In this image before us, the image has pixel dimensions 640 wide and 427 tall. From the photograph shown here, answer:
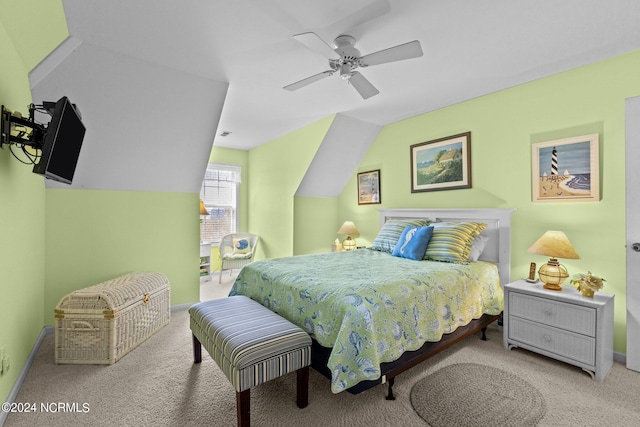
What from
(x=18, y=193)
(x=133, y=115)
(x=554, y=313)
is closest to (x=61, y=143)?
(x=18, y=193)

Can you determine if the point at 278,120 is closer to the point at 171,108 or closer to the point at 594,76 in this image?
the point at 171,108

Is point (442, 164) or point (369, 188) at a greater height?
point (442, 164)

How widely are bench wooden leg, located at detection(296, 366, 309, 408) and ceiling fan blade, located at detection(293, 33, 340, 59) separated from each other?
82.8 inches

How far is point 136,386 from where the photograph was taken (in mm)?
2094

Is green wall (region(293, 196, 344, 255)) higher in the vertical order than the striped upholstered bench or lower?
higher

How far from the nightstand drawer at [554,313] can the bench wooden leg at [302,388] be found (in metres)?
1.96

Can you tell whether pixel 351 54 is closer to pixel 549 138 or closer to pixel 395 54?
pixel 395 54

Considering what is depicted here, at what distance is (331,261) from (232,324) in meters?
1.34

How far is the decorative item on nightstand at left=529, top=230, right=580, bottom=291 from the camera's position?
2.40 m

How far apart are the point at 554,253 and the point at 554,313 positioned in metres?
0.49

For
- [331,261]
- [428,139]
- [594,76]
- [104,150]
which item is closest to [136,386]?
[331,261]

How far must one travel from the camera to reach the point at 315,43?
6.31 feet

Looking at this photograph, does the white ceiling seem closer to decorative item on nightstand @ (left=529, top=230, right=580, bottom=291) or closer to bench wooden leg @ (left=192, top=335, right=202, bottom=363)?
decorative item on nightstand @ (left=529, top=230, right=580, bottom=291)

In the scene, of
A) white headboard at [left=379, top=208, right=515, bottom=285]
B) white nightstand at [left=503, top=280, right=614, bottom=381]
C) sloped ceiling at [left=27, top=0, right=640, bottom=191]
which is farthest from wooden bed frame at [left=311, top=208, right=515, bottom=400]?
sloped ceiling at [left=27, top=0, right=640, bottom=191]
